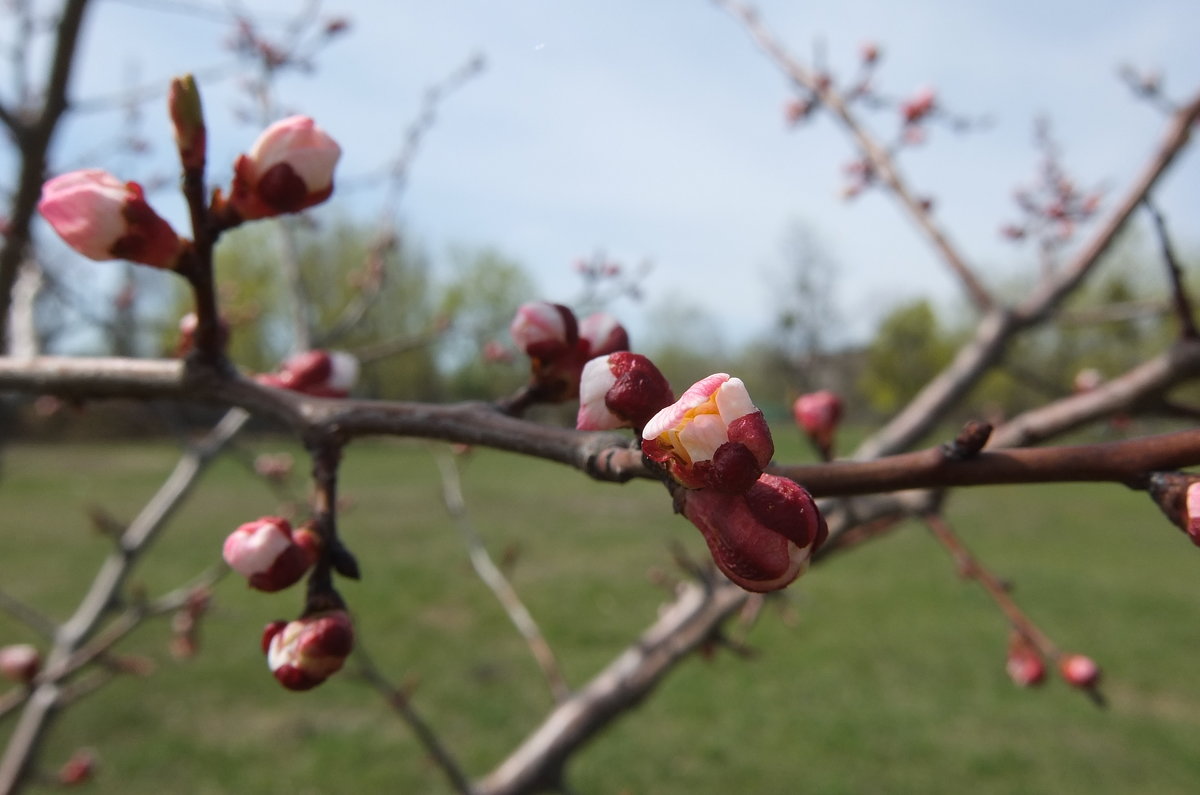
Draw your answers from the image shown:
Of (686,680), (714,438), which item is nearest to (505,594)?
(714,438)

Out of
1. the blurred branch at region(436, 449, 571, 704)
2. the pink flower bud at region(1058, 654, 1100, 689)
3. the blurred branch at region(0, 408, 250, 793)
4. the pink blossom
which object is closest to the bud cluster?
the pink blossom

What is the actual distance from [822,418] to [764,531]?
646mm

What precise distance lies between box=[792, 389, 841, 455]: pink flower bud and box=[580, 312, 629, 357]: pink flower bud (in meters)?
0.39

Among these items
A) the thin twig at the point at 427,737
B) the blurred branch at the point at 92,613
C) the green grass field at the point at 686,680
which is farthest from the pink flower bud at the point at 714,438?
the green grass field at the point at 686,680

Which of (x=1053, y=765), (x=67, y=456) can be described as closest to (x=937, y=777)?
(x=1053, y=765)

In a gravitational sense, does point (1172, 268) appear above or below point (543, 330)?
above

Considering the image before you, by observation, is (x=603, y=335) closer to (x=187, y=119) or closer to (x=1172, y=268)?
(x=187, y=119)

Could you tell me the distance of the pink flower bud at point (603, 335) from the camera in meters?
0.92

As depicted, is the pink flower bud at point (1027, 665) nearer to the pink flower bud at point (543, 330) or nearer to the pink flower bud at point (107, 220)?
the pink flower bud at point (543, 330)

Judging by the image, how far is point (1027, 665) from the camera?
223cm

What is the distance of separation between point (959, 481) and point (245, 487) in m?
22.1

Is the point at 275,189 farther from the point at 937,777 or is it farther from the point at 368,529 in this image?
the point at 368,529

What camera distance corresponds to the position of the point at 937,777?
6.44 meters

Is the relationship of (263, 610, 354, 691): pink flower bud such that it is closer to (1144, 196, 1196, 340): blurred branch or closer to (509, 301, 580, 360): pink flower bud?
(509, 301, 580, 360): pink flower bud
